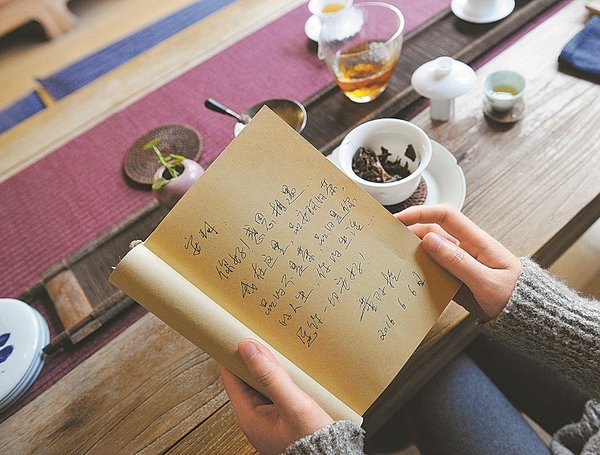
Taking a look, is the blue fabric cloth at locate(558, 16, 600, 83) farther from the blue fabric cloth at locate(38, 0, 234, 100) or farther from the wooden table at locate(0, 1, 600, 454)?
the blue fabric cloth at locate(38, 0, 234, 100)

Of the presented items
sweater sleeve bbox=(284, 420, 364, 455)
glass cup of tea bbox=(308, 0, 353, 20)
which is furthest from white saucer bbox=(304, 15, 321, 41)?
sweater sleeve bbox=(284, 420, 364, 455)

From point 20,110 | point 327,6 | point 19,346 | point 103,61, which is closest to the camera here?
point 19,346

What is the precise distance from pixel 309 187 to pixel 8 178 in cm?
79

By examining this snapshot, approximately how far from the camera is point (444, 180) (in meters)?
0.78

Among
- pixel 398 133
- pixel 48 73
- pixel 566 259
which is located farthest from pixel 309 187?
pixel 48 73

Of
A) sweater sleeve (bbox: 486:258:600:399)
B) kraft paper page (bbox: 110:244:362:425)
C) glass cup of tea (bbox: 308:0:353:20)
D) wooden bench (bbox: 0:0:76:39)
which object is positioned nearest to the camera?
kraft paper page (bbox: 110:244:362:425)

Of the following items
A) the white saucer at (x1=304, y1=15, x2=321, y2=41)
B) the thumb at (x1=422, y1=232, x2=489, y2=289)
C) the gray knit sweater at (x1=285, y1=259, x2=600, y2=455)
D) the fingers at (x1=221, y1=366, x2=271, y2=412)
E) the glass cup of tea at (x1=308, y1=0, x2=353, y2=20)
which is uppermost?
the thumb at (x1=422, y1=232, x2=489, y2=289)

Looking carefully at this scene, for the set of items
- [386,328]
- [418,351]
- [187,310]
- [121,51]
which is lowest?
[121,51]

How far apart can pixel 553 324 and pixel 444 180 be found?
26cm

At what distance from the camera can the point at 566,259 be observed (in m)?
1.28

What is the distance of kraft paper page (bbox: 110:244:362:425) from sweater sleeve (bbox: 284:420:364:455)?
0.02 metres

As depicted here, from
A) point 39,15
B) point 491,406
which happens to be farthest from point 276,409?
point 39,15

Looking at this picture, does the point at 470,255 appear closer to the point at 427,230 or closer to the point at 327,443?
the point at 427,230

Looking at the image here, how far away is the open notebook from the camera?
0.50m
